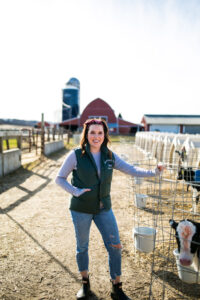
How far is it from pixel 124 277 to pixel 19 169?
8.53m

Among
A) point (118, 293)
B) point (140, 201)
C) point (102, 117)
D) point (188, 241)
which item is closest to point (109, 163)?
point (188, 241)

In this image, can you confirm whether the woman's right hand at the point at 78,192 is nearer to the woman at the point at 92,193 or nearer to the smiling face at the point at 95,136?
the woman at the point at 92,193

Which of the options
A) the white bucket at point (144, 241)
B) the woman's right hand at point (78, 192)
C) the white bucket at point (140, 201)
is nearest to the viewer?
the woman's right hand at point (78, 192)

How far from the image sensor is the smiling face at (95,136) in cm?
291

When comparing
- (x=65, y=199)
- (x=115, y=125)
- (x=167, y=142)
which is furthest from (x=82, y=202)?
(x=115, y=125)

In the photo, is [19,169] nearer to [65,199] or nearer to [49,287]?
[65,199]

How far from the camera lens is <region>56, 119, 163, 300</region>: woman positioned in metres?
2.83

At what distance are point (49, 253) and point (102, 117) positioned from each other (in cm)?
4844

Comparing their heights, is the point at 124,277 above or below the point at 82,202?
below

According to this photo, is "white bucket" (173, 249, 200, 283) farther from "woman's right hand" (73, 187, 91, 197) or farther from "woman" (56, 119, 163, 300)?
"woman's right hand" (73, 187, 91, 197)

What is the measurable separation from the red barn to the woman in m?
48.1

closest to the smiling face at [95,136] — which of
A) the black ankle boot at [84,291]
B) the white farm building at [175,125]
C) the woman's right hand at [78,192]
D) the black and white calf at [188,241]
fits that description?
the woman's right hand at [78,192]

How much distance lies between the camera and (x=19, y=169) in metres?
11.0

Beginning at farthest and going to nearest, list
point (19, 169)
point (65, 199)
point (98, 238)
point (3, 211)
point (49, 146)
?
point (49, 146) < point (19, 169) < point (65, 199) < point (3, 211) < point (98, 238)
